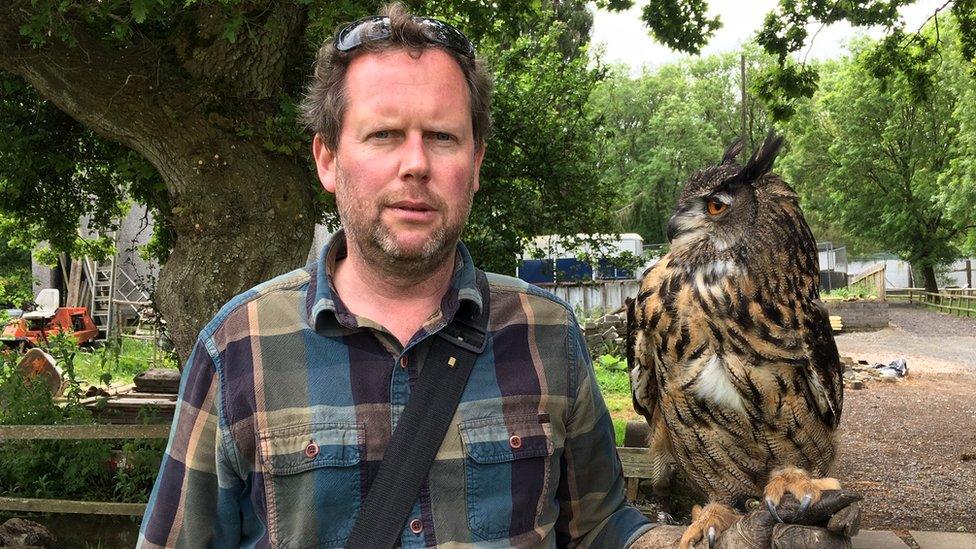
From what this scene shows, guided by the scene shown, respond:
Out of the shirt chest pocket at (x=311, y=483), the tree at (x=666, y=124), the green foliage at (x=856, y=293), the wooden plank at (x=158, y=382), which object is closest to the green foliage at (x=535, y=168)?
the wooden plank at (x=158, y=382)

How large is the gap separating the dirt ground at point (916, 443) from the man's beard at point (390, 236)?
6.39 metres

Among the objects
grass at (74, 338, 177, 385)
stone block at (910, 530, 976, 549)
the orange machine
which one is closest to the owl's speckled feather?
stone block at (910, 530, 976, 549)

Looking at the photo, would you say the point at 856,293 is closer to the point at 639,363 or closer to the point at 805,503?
the point at 639,363

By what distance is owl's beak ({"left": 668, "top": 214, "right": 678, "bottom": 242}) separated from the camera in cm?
270

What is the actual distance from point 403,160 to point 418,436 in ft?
2.09

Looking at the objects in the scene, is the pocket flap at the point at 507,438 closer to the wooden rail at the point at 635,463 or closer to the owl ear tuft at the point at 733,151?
the owl ear tuft at the point at 733,151

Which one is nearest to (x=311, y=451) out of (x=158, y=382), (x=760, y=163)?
(x=760, y=163)

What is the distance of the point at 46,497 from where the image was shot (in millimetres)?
5766

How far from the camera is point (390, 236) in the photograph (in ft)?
5.68

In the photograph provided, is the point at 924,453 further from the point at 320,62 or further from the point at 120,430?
Result: the point at 320,62

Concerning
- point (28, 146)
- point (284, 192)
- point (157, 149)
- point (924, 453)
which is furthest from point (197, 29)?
point (924, 453)

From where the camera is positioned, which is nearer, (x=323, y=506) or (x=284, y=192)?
(x=323, y=506)

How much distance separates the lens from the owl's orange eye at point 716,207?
254 centimetres

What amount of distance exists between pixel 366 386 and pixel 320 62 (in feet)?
2.94
